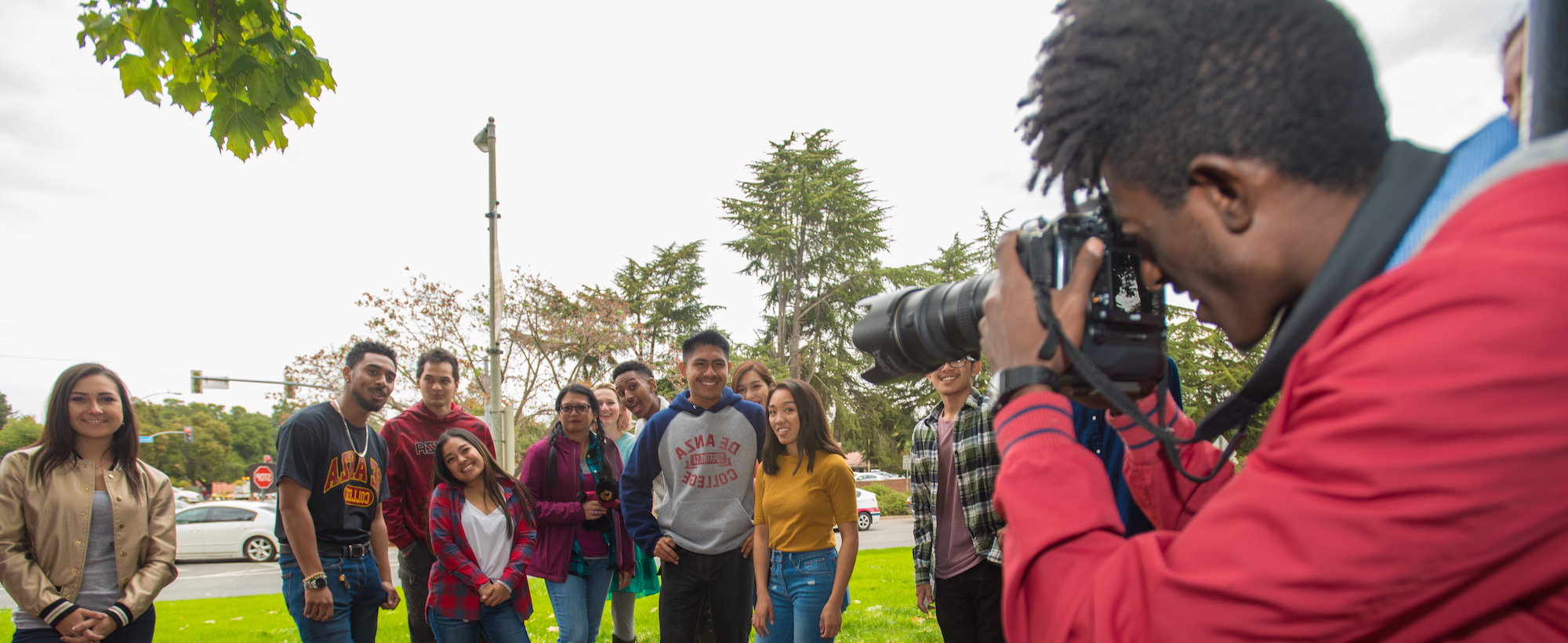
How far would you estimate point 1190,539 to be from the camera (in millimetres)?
794

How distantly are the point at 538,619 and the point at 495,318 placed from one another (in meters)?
4.98

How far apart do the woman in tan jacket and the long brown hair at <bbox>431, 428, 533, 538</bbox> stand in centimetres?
136

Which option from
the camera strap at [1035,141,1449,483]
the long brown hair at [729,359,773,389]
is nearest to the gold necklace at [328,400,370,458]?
the long brown hair at [729,359,773,389]

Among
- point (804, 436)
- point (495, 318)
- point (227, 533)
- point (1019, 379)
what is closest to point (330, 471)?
point (804, 436)

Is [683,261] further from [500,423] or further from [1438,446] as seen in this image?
[1438,446]

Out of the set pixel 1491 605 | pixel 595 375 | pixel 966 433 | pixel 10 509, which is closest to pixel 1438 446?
pixel 1491 605

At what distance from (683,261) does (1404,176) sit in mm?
32528

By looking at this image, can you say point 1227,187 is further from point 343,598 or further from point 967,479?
point 343,598

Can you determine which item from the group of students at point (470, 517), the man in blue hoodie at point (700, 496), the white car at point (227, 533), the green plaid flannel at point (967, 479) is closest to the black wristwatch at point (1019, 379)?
the green plaid flannel at point (967, 479)

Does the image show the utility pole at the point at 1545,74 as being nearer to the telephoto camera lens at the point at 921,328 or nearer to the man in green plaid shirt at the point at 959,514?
the telephoto camera lens at the point at 921,328

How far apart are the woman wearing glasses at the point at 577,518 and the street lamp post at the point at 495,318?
568cm

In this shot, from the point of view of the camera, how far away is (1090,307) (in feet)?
3.73

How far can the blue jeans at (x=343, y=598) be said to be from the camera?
4.23 m

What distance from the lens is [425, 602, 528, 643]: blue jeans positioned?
4.54 metres
